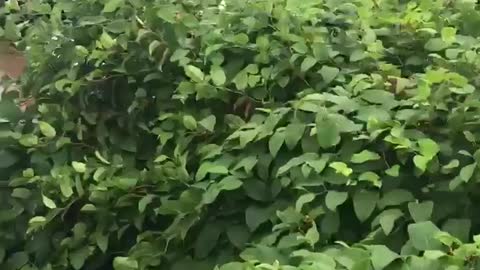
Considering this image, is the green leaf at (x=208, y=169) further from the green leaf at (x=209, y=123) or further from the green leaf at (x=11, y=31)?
the green leaf at (x=11, y=31)

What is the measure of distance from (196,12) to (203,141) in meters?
0.39

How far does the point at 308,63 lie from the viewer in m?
1.86

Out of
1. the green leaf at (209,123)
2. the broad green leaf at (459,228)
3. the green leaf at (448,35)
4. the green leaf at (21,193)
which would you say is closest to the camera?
the broad green leaf at (459,228)

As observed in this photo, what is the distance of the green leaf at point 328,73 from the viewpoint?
1851mm

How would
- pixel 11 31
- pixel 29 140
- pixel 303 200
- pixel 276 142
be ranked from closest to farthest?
pixel 303 200 < pixel 276 142 < pixel 29 140 < pixel 11 31

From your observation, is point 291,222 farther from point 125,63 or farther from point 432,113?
point 125,63

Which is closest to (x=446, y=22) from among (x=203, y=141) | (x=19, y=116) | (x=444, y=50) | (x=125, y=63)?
(x=444, y=50)

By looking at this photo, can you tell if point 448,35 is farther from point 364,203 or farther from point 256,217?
point 256,217

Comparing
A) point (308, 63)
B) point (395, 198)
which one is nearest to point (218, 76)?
point (308, 63)

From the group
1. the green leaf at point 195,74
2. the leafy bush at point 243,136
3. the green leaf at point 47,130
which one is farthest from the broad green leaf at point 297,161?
the green leaf at point 47,130

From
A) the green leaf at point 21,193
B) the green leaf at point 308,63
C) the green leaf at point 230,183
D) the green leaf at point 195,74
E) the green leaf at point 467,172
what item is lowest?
the green leaf at point 21,193

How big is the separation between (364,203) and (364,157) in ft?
0.28

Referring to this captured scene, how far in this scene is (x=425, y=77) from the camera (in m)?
1.69

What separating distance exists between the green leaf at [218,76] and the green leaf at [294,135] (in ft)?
0.88
